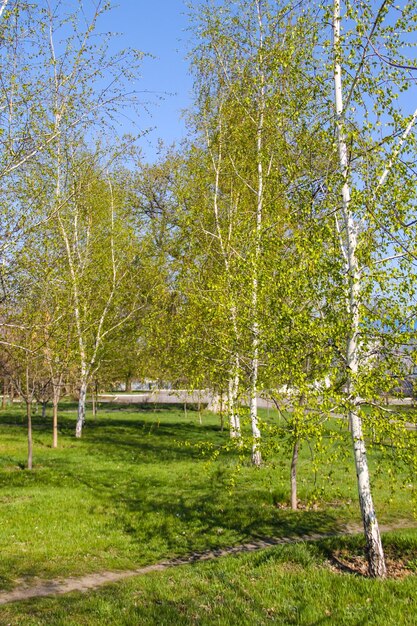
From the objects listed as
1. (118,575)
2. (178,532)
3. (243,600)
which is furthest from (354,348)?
(178,532)

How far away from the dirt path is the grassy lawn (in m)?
0.37

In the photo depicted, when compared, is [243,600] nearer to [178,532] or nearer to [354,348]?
[354,348]

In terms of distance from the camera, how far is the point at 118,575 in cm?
1055

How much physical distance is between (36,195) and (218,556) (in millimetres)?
7744

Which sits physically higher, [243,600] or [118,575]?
[243,600]

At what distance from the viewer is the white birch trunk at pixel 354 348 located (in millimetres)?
8945

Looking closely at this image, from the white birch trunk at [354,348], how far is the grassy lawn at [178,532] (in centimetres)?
42

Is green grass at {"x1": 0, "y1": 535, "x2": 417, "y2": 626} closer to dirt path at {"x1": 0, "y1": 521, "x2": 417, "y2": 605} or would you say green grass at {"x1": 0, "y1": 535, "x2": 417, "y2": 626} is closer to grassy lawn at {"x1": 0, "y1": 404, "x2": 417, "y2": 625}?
grassy lawn at {"x1": 0, "y1": 404, "x2": 417, "y2": 625}

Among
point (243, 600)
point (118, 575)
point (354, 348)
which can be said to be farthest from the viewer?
point (118, 575)

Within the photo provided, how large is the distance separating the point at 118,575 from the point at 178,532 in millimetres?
2933

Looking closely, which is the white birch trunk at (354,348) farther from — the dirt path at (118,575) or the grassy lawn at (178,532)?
the dirt path at (118,575)

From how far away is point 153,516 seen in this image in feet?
47.1

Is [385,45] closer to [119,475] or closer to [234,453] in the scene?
[119,475]

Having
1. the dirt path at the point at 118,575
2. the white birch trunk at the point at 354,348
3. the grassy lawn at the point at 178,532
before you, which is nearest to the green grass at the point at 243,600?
the grassy lawn at the point at 178,532
